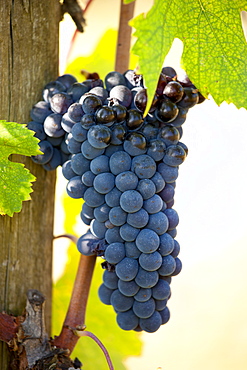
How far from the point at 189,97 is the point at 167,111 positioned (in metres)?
0.07

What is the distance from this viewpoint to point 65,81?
0.91 m

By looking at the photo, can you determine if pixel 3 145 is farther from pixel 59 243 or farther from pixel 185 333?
pixel 185 333

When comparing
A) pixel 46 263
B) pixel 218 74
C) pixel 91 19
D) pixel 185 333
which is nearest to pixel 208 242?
pixel 185 333

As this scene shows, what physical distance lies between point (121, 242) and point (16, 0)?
50cm

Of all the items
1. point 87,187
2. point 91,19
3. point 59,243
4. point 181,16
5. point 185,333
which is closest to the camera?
point 181,16

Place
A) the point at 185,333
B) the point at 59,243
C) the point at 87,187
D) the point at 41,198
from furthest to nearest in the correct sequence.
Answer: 1. the point at 185,333
2. the point at 59,243
3. the point at 41,198
4. the point at 87,187

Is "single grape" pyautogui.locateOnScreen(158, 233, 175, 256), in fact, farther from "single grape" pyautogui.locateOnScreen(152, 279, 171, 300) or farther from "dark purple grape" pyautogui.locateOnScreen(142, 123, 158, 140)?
"dark purple grape" pyautogui.locateOnScreen(142, 123, 158, 140)

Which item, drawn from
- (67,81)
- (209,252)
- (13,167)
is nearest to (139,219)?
(13,167)

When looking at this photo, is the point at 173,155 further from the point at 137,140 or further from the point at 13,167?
the point at 13,167

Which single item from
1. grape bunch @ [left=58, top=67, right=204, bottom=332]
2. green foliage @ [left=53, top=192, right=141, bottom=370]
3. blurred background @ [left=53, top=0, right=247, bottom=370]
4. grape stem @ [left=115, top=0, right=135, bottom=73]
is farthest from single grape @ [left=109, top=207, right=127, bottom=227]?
blurred background @ [left=53, top=0, right=247, bottom=370]

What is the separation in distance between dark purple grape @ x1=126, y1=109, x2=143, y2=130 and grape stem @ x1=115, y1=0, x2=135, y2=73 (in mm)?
285

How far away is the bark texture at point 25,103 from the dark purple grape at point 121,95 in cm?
18

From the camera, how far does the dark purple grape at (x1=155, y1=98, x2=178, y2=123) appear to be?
79 cm

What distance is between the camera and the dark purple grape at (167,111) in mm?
786
